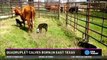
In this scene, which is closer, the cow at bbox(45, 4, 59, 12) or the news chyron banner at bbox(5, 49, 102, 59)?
the news chyron banner at bbox(5, 49, 102, 59)

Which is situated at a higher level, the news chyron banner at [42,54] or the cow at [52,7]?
the cow at [52,7]

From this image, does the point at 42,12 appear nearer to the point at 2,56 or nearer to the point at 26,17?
the point at 26,17

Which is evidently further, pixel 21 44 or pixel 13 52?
pixel 21 44

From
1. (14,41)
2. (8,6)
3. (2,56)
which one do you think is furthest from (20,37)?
(8,6)

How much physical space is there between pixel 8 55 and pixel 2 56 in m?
0.81

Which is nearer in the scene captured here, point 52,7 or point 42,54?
point 42,54

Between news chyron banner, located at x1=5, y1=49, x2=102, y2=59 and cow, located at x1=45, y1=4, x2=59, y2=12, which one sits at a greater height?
cow, located at x1=45, y1=4, x2=59, y2=12

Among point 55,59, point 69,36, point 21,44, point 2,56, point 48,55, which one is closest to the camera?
point 48,55

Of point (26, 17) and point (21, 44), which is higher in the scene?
point (26, 17)

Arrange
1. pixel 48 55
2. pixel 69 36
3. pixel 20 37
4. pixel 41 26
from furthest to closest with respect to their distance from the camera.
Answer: pixel 41 26, pixel 69 36, pixel 20 37, pixel 48 55

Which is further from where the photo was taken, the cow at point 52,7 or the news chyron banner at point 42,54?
the cow at point 52,7

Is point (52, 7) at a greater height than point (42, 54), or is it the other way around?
point (52, 7)

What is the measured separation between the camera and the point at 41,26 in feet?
37.1

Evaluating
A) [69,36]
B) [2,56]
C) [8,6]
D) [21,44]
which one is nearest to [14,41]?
[21,44]
